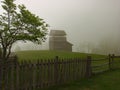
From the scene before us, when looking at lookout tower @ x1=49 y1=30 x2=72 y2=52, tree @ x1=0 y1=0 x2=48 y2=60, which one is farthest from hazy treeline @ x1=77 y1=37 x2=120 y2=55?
tree @ x1=0 y1=0 x2=48 y2=60

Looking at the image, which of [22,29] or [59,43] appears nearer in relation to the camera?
[22,29]

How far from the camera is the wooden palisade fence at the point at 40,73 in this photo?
9.66 meters

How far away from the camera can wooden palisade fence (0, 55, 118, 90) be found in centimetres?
966

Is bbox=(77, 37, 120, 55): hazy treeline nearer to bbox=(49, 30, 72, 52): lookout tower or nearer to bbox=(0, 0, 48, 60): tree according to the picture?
bbox=(49, 30, 72, 52): lookout tower

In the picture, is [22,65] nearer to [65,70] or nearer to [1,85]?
[1,85]

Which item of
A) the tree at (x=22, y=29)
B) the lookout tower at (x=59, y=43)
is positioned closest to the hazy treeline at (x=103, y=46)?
the lookout tower at (x=59, y=43)

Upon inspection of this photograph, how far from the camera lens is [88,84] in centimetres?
1320

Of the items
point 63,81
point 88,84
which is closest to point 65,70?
point 63,81

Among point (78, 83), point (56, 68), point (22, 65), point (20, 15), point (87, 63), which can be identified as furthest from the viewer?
point (20, 15)

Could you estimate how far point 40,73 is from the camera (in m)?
11.3

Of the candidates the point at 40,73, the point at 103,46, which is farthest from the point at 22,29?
the point at 103,46

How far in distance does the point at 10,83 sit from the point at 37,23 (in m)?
7.32

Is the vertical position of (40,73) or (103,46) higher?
(40,73)

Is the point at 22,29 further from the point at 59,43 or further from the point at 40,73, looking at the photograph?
the point at 59,43
